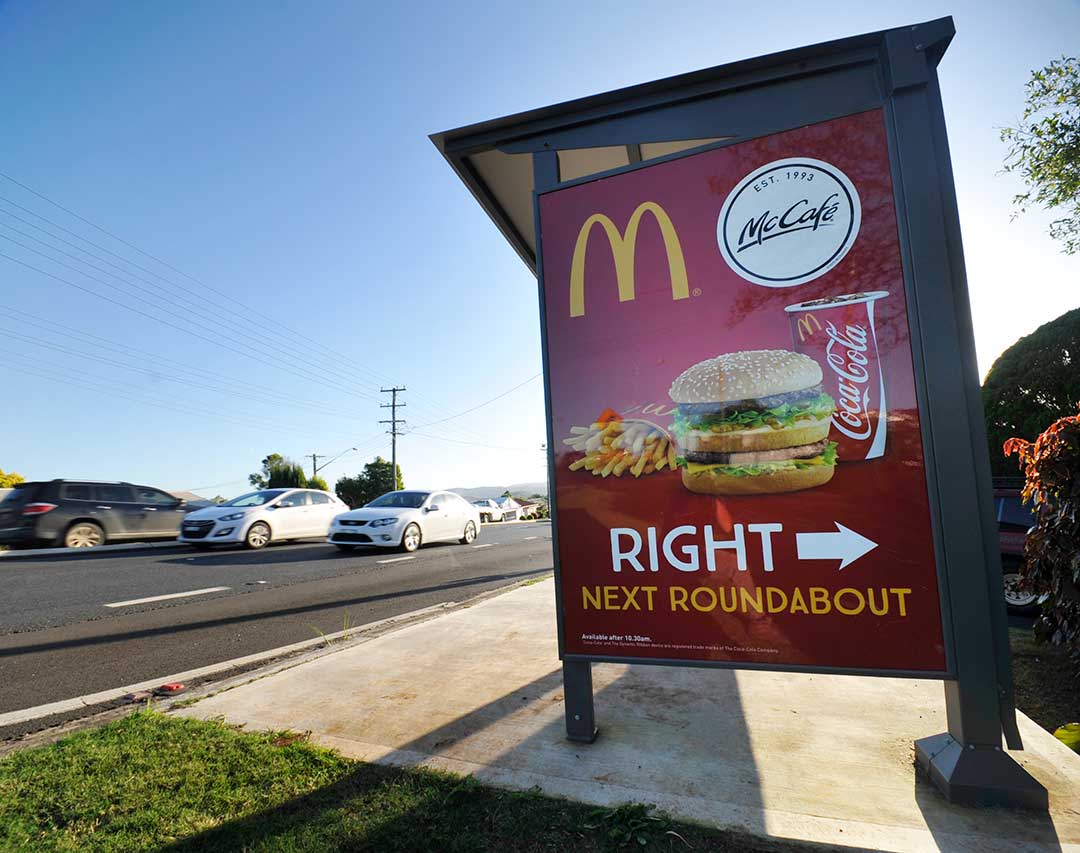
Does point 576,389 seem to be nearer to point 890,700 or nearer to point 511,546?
point 890,700

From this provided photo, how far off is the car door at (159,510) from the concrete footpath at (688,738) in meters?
12.9

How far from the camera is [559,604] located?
2.81m

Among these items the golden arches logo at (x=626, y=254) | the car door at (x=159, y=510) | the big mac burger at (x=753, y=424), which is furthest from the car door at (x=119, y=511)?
the big mac burger at (x=753, y=424)

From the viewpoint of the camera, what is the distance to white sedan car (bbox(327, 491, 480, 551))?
11906mm

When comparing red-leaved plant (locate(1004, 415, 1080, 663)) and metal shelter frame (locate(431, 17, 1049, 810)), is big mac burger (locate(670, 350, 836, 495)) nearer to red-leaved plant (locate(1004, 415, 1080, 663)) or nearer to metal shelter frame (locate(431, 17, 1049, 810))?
metal shelter frame (locate(431, 17, 1049, 810))

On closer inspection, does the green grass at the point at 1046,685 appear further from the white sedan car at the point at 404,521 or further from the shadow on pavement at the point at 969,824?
the white sedan car at the point at 404,521

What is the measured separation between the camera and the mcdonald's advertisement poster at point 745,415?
233cm

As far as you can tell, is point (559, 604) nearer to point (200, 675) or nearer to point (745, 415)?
point (745, 415)

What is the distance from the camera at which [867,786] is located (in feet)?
7.23

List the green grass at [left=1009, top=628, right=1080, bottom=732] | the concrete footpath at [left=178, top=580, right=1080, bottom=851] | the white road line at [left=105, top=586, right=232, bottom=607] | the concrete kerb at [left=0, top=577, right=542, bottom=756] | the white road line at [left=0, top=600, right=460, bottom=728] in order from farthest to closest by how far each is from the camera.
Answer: the white road line at [left=105, top=586, right=232, bottom=607], the green grass at [left=1009, top=628, right=1080, bottom=732], the white road line at [left=0, top=600, right=460, bottom=728], the concrete kerb at [left=0, top=577, right=542, bottom=756], the concrete footpath at [left=178, top=580, right=1080, bottom=851]

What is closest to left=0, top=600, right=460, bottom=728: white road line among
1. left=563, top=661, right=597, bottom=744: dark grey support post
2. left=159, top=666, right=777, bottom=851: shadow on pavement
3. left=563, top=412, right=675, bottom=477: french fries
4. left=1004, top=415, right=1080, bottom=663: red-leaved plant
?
left=159, top=666, right=777, bottom=851: shadow on pavement

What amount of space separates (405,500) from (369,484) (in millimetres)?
32647

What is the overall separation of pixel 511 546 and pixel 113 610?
380 inches

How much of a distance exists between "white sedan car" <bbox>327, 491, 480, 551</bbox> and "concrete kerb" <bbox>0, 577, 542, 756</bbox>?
21.6 ft
